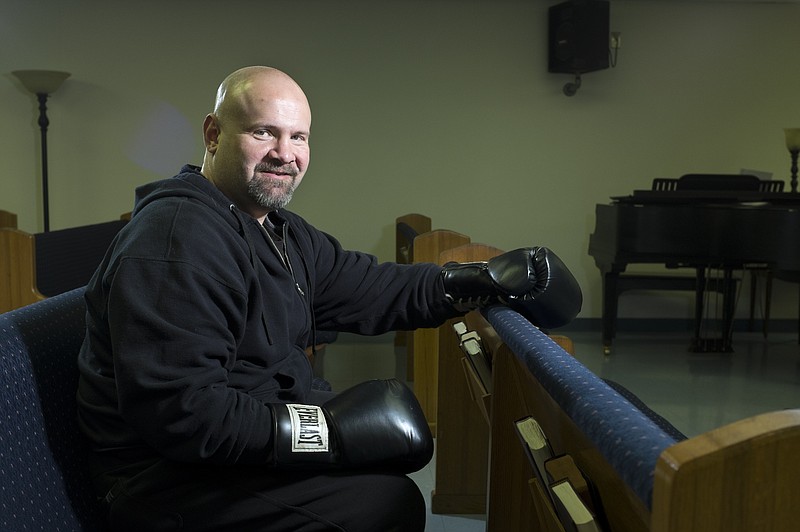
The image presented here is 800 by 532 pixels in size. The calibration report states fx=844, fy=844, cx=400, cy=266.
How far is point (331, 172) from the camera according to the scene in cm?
630

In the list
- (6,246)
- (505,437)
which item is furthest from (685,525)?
(6,246)

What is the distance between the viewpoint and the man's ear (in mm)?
1779

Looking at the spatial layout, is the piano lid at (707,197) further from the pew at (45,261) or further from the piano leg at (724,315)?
the pew at (45,261)

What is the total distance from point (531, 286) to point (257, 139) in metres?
0.65

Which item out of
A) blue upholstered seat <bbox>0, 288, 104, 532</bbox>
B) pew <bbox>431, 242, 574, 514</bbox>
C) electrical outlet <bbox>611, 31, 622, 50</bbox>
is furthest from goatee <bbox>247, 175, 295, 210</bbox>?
electrical outlet <bbox>611, 31, 622, 50</bbox>

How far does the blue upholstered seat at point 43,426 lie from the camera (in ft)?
4.02

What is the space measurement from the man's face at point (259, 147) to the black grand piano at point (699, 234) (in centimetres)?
399

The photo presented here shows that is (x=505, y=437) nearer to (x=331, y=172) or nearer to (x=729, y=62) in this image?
(x=331, y=172)

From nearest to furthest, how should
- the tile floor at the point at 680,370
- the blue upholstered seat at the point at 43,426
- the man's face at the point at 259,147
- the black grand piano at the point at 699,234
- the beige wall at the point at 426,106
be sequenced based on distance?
the blue upholstered seat at the point at 43,426, the man's face at the point at 259,147, the tile floor at the point at 680,370, the black grand piano at the point at 699,234, the beige wall at the point at 426,106

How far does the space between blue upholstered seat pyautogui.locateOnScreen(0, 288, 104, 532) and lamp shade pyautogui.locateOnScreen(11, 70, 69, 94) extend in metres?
4.63

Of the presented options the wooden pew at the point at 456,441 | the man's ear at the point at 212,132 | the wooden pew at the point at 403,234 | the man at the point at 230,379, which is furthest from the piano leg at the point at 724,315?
the man's ear at the point at 212,132

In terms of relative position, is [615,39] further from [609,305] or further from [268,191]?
[268,191]

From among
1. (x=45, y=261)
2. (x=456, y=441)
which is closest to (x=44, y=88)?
(x=45, y=261)

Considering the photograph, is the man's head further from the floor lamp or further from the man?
the floor lamp
